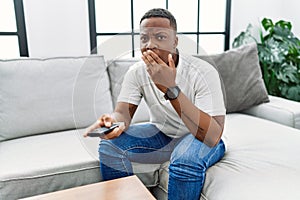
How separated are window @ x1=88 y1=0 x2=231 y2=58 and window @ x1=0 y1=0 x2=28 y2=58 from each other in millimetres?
450

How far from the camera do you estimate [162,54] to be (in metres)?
0.83

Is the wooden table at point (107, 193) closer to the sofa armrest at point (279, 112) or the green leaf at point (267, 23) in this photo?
the sofa armrest at point (279, 112)

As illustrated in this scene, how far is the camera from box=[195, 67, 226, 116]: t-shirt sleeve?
988 millimetres

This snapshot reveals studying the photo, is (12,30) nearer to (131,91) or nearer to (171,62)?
(131,91)

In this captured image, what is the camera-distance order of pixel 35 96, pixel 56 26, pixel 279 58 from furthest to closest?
pixel 279 58, pixel 56 26, pixel 35 96

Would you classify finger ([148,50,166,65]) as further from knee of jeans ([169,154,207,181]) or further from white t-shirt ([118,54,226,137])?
knee of jeans ([169,154,207,181])

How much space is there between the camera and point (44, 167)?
44.8 inches

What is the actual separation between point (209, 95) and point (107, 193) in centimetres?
47

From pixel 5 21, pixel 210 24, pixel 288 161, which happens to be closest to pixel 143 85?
pixel 288 161

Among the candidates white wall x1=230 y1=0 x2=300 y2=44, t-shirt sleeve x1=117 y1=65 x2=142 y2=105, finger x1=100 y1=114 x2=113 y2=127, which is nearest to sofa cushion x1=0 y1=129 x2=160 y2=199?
finger x1=100 y1=114 x2=113 y2=127

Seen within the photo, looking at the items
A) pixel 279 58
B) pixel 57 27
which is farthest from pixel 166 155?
pixel 279 58

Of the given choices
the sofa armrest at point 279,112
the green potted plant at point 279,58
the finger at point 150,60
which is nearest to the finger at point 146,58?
the finger at point 150,60

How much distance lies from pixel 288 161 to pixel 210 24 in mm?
1689

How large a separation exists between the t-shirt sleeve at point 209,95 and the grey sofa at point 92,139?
238mm
